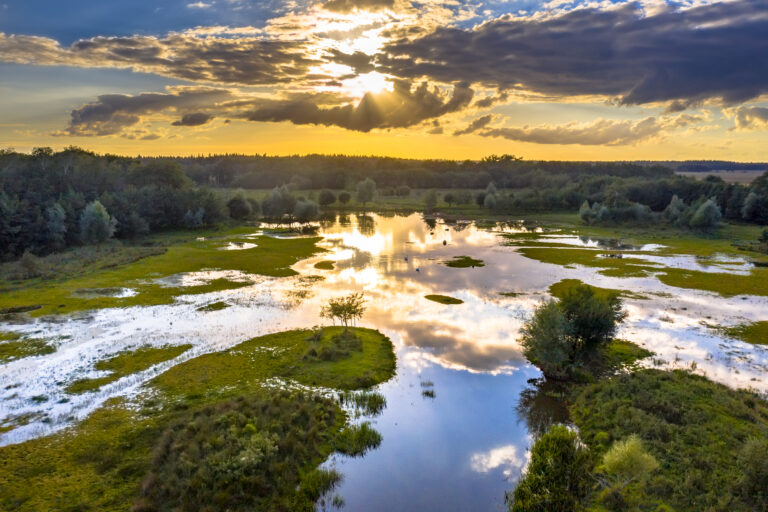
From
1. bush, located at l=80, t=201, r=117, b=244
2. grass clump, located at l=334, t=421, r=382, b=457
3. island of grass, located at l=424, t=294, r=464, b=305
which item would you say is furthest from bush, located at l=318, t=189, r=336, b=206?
grass clump, located at l=334, t=421, r=382, b=457

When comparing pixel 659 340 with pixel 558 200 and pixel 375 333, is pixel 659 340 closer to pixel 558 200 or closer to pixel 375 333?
pixel 375 333

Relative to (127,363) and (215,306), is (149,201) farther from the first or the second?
(127,363)

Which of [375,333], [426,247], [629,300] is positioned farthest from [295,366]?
[426,247]

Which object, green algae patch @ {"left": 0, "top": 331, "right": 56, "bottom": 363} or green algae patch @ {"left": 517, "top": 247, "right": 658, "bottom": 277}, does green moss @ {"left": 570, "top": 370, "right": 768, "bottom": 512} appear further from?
green algae patch @ {"left": 0, "top": 331, "right": 56, "bottom": 363}

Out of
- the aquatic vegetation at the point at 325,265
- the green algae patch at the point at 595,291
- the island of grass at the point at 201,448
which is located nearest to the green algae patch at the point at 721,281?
the green algae patch at the point at 595,291

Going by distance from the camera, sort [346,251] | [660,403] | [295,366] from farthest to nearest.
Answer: [346,251] < [295,366] < [660,403]

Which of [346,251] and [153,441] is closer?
[153,441]
